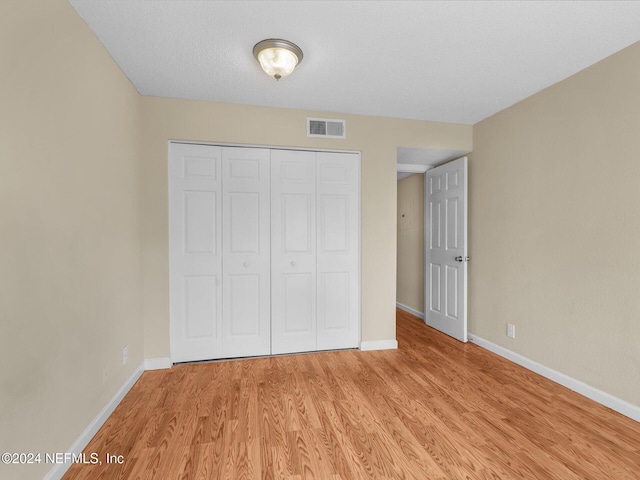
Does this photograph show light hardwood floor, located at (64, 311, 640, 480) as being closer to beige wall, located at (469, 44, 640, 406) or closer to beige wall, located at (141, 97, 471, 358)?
beige wall, located at (469, 44, 640, 406)

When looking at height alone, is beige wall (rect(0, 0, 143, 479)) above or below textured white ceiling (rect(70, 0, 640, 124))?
below

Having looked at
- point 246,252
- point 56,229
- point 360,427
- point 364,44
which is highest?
point 364,44

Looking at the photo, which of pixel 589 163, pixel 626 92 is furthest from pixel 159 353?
pixel 626 92

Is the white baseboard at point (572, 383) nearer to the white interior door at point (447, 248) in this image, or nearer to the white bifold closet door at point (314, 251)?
the white interior door at point (447, 248)

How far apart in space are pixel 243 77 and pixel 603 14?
2.37m

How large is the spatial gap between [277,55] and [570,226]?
2587mm

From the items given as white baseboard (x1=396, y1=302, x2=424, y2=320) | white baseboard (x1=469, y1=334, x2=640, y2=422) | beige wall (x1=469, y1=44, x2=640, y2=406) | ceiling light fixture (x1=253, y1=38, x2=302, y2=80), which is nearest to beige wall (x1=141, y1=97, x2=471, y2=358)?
beige wall (x1=469, y1=44, x2=640, y2=406)

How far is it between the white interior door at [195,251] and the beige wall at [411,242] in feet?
9.70

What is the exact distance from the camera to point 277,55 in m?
2.14

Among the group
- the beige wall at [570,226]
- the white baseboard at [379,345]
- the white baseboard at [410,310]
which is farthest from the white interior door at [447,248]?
the white baseboard at [379,345]

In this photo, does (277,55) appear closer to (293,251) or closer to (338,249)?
(293,251)

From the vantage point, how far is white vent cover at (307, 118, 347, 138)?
327 centimetres

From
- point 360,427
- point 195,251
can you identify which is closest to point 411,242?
point 195,251

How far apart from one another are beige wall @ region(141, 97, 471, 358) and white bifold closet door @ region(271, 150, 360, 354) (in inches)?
5.1
